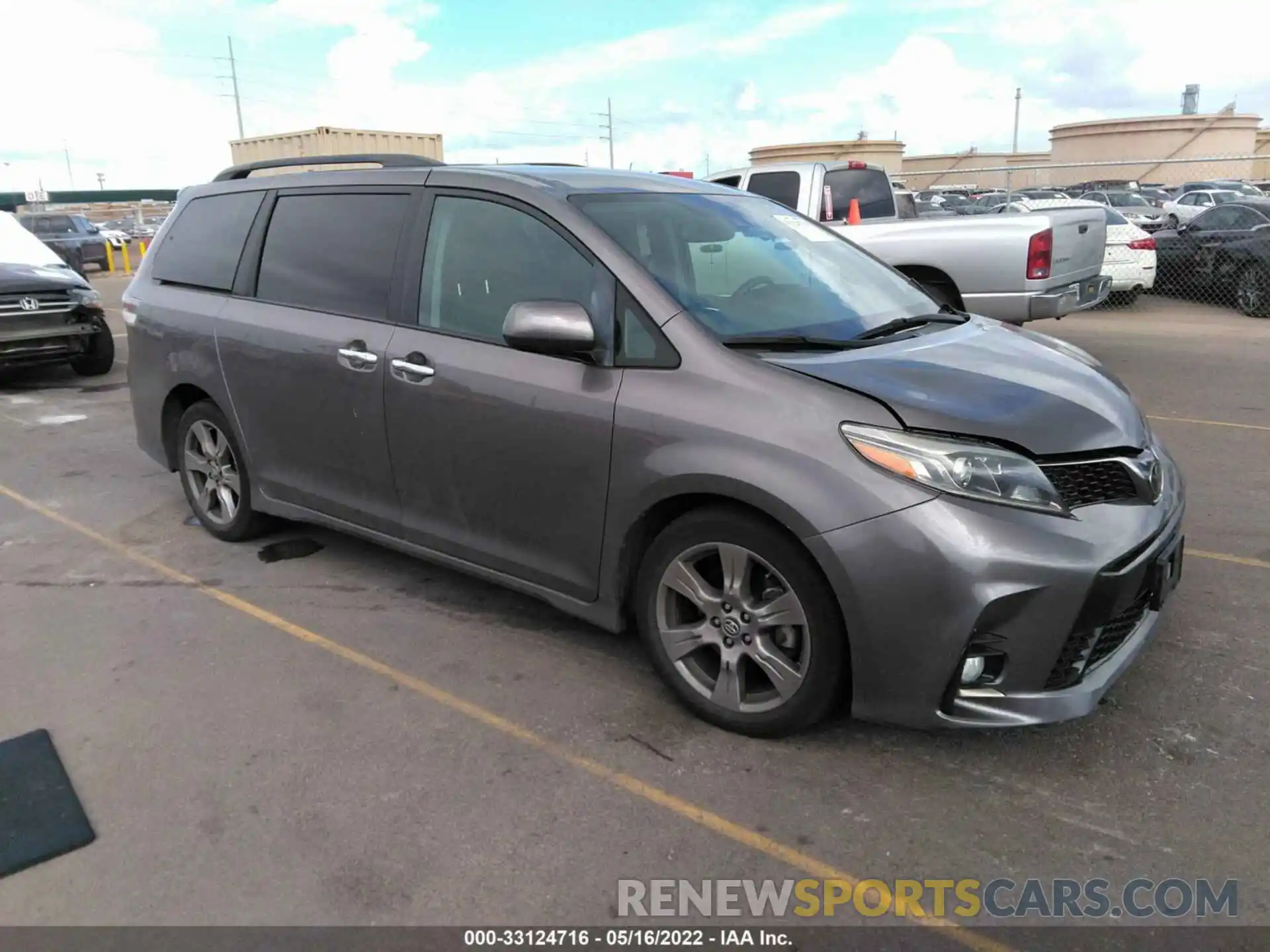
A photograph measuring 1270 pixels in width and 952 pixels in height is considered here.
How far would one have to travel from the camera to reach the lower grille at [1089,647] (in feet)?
9.14

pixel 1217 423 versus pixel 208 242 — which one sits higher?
pixel 208 242

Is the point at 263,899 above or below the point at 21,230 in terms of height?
below

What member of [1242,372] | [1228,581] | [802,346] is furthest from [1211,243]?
[802,346]

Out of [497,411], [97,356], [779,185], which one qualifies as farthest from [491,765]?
[97,356]

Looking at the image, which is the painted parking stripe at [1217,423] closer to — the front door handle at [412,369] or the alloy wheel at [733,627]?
the alloy wheel at [733,627]

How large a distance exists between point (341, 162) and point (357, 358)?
141cm

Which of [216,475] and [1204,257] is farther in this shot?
[1204,257]

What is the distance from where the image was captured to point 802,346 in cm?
329

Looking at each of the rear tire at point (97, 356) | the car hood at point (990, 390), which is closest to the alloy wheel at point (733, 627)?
the car hood at point (990, 390)

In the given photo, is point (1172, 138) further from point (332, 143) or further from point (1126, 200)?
point (332, 143)

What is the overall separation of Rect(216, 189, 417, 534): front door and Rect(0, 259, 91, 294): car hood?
20.3 feet

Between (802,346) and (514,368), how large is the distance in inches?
39.7

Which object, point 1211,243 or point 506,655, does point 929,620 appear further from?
point 1211,243

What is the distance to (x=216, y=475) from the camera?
508cm
